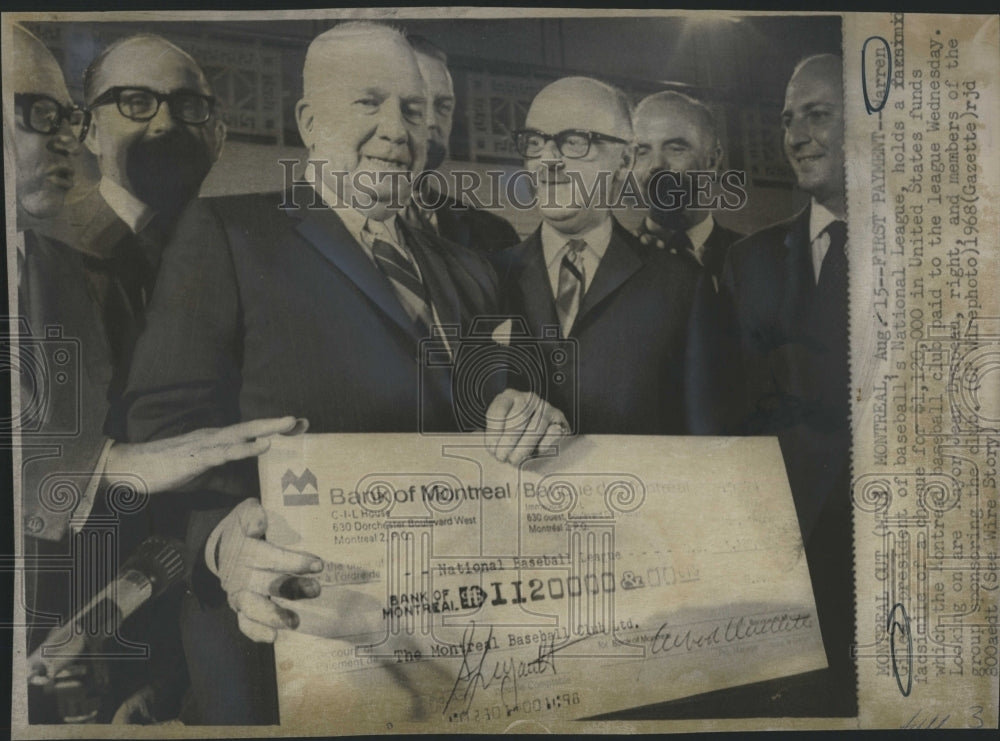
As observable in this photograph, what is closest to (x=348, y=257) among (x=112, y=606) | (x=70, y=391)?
(x=70, y=391)

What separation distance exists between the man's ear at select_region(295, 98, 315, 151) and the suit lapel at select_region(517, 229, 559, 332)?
2.50 feet

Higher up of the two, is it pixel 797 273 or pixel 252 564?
pixel 797 273

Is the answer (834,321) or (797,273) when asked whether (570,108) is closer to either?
(797,273)

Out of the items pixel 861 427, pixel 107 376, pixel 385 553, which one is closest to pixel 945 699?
pixel 861 427

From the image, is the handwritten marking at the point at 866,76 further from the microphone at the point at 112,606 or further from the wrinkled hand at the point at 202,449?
the microphone at the point at 112,606

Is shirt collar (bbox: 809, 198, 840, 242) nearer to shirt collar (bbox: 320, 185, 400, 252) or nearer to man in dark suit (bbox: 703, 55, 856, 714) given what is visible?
man in dark suit (bbox: 703, 55, 856, 714)

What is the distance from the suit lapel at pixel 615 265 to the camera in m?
3.13

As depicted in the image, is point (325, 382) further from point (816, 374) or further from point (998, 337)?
point (998, 337)

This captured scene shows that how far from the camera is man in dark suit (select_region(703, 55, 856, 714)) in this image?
3107 mm

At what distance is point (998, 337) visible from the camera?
10.2 ft

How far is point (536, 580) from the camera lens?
3.10 m
